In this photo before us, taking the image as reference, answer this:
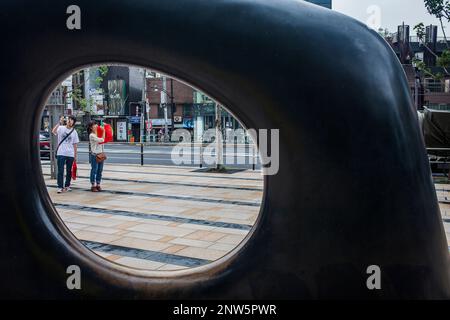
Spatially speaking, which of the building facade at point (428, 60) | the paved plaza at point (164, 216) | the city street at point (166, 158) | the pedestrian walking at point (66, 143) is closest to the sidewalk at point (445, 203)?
the paved plaza at point (164, 216)

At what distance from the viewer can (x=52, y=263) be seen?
8.43 feet

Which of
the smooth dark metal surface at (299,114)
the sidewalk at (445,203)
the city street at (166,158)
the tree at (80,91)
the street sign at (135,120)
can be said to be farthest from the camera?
the street sign at (135,120)

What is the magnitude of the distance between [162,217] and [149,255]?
6.40 feet

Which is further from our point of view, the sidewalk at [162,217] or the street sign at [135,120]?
the street sign at [135,120]

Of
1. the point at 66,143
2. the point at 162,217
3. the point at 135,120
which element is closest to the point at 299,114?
the point at 162,217

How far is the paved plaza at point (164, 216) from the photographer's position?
480 centimetres

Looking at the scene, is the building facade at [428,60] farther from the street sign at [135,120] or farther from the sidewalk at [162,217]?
the sidewalk at [162,217]

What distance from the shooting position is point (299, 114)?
7.36ft

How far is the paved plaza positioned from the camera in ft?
15.8

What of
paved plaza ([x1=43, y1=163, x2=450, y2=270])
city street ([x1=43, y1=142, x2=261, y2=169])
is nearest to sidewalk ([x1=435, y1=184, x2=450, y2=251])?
paved plaza ([x1=43, y1=163, x2=450, y2=270])

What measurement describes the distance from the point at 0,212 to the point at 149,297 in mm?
965

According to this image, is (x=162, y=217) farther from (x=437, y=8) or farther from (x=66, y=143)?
(x=437, y=8)
